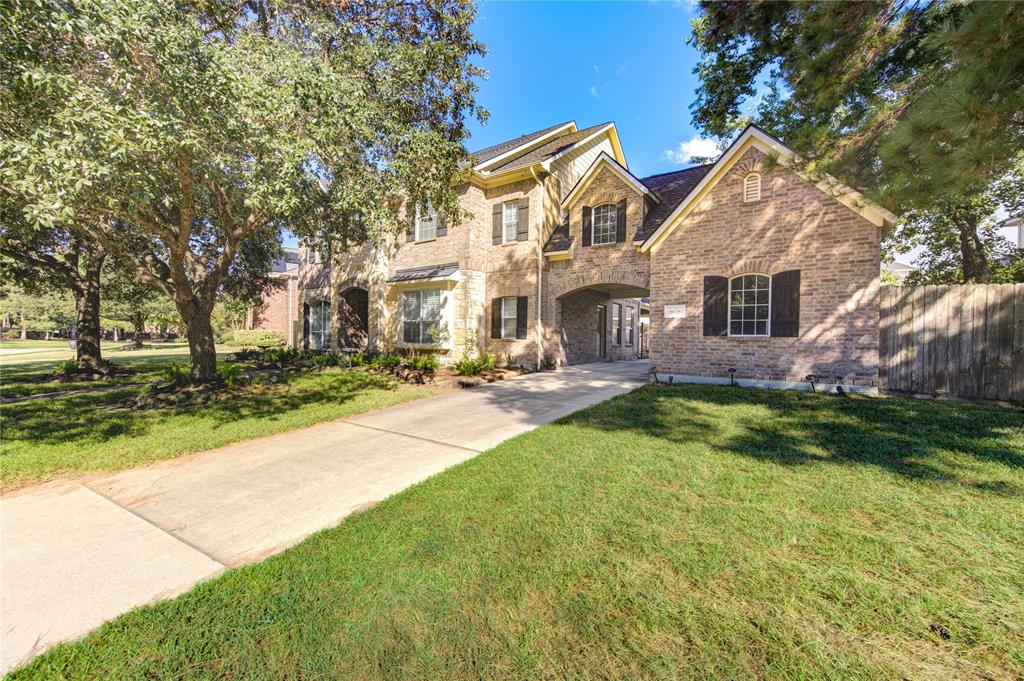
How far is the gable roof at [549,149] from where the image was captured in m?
13.7

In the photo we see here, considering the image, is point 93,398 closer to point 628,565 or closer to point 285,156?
point 285,156

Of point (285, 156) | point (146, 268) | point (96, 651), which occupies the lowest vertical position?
point (96, 651)

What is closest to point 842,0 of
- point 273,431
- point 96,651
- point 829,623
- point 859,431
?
point 859,431

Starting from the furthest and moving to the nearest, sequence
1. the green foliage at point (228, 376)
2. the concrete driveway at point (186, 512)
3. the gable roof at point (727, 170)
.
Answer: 1. the green foliage at point (228, 376)
2. the gable roof at point (727, 170)
3. the concrete driveway at point (186, 512)

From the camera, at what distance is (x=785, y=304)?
30.8 feet

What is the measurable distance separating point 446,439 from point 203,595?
11.8 ft

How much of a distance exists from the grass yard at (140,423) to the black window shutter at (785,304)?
342 inches

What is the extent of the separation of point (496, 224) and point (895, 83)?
10756 mm

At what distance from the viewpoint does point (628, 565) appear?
9.00 ft

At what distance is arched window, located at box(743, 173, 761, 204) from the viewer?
380 inches

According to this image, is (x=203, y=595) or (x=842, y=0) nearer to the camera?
(x=203, y=595)

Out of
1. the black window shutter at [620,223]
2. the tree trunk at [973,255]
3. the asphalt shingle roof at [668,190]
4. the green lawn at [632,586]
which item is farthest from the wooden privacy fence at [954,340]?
the tree trunk at [973,255]

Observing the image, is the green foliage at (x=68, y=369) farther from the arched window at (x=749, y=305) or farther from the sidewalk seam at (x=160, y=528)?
the arched window at (x=749, y=305)

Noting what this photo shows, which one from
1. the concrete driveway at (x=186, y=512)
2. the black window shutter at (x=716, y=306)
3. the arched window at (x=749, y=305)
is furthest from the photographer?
the black window shutter at (x=716, y=306)
